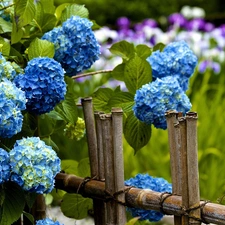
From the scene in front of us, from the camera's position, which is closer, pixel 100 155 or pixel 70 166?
pixel 100 155

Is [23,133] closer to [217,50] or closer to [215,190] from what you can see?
[215,190]

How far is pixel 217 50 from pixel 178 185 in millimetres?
4490

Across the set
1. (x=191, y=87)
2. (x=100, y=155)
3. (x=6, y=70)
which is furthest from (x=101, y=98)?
(x=191, y=87)

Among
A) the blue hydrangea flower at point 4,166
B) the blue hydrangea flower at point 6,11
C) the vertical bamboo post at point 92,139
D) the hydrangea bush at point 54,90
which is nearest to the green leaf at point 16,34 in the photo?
the hydrangea bush at point 54,90

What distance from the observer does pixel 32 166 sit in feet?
4.94

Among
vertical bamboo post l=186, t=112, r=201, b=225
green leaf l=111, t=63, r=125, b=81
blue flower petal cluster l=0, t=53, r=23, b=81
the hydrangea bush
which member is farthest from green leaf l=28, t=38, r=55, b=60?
vertical bamboo post l=186, t=112, r=201, b=225

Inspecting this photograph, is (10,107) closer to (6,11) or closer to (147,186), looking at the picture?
(6,11)

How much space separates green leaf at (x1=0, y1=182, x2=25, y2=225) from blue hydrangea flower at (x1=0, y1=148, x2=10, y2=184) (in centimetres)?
8

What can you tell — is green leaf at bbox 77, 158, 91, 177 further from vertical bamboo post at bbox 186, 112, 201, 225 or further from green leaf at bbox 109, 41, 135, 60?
vertical bamboo post at bbox 186, 112, 201, 225

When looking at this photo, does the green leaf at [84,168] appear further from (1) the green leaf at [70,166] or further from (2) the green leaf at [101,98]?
(2) the green leaf at [101,98]

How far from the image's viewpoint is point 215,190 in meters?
3.83

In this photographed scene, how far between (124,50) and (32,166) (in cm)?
61

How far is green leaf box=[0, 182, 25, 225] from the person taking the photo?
159 centimetres

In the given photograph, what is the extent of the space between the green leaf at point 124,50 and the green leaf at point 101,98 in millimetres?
116
